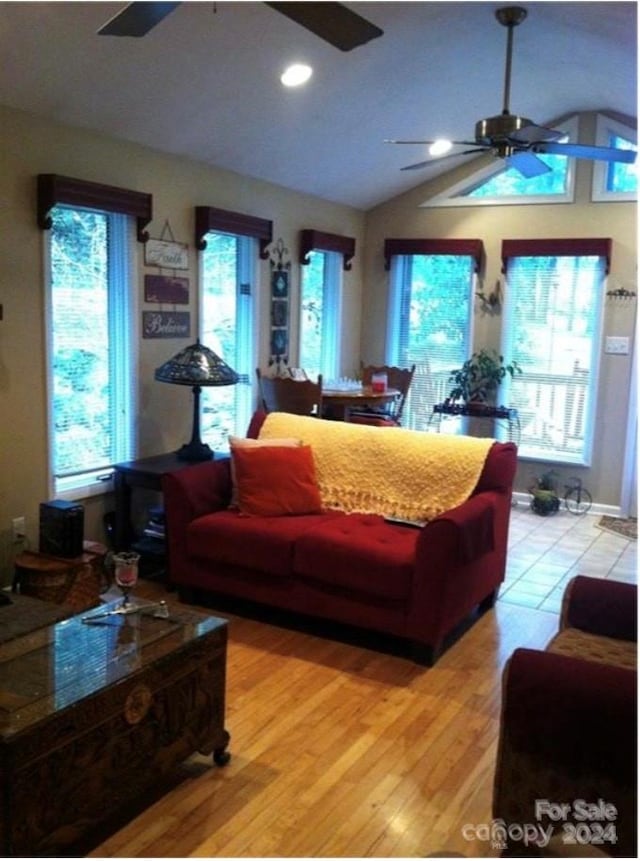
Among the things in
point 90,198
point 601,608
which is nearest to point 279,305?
point 90,198

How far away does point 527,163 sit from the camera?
416cm

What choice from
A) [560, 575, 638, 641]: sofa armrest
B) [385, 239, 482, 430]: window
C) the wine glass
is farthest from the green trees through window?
the wine glass

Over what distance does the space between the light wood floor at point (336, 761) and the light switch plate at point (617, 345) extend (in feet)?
10.00

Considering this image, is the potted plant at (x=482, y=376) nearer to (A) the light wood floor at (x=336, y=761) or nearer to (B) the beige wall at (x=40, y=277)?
(B) the beige wall at (x=40, y=277)

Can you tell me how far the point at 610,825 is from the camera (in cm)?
182

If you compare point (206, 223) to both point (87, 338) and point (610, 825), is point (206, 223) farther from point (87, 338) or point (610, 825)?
point (610, 825)

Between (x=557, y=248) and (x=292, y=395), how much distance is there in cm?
250

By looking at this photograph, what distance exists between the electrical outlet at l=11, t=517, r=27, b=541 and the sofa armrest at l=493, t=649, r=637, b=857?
9.00ft

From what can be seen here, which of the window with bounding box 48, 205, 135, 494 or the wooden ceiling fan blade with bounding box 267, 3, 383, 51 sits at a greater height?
the wooden ceiling fan blade with bounding box 267, 3, 383, 51

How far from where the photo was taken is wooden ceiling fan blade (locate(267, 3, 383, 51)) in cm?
211

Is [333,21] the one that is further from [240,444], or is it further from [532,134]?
[240,444]

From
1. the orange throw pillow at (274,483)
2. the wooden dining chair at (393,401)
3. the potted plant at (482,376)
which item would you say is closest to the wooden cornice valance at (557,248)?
the potted plant at (482,376)

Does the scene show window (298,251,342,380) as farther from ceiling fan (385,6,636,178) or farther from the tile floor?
ceiling fan (385,6,636,178)

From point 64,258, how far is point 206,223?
3.50 feet
